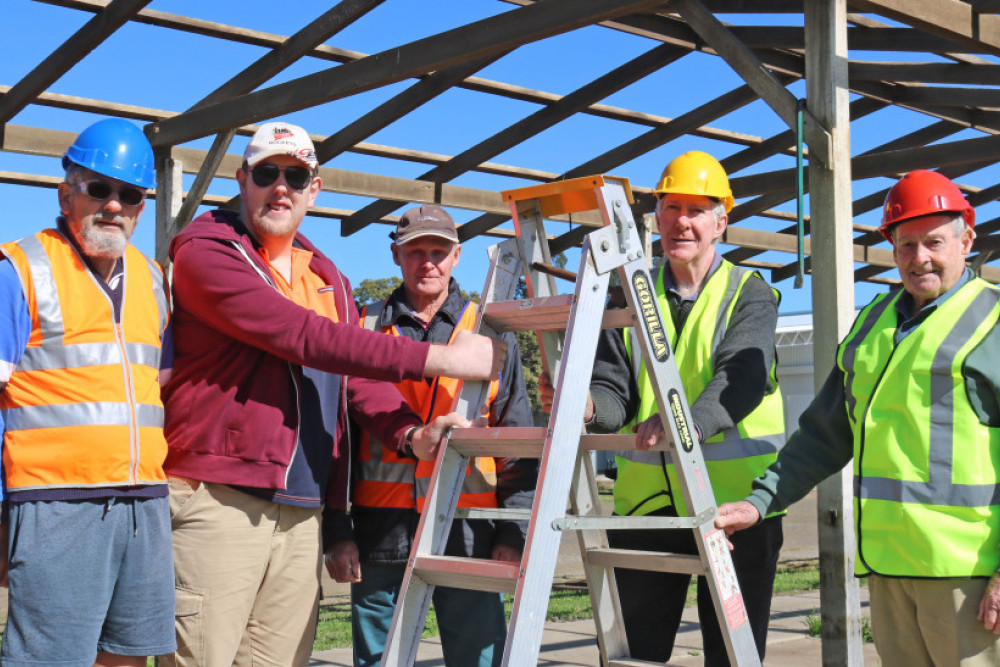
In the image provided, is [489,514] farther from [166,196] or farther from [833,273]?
[166,196]

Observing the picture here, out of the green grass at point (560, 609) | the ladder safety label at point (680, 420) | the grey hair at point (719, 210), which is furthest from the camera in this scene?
the green grass at point (560, 609)

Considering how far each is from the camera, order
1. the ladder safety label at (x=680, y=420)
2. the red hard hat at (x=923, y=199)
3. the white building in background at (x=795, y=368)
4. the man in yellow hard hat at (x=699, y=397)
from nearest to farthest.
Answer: the ladder safety label at (x=680, y=420) → the red hard hat at (x=923, y=199) → the man in yellow hard hat at (x=699, y=397) → the white building in background at (x=795, y=368)

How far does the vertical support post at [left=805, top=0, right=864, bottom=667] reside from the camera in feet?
13.5

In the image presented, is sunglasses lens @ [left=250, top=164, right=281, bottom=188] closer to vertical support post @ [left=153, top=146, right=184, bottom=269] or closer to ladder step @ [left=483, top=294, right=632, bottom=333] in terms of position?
ladder step @ [left=483, top=294, right=632, bottom=333]

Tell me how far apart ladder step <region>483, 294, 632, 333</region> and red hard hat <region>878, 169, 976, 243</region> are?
0.81 meters

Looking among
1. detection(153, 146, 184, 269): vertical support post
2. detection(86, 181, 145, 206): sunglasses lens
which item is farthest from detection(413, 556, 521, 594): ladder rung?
detection(153, 146, 184, 269): vertical support post

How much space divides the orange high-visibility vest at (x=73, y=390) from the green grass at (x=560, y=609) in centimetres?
337

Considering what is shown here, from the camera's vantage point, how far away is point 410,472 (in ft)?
11.8

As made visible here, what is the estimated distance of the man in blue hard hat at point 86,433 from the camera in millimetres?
2557

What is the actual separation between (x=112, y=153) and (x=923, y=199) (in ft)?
6.83

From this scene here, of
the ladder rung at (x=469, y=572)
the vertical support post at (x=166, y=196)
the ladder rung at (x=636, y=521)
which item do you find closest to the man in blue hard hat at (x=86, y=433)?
the ladder rung at (x=469, y=572)

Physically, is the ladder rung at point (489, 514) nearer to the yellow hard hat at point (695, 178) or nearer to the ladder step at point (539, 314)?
the ladder step at point (539, 314)

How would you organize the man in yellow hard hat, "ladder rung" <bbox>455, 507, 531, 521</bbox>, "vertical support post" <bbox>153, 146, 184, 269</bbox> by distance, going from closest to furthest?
"ladder rung" <bbox>455, 507, 531, 521</bbox>
the man in yellow hard hat
"vertical support post" <bbox>153, 146, 184, 269</bbox>

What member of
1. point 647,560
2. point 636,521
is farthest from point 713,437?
point 636,521
